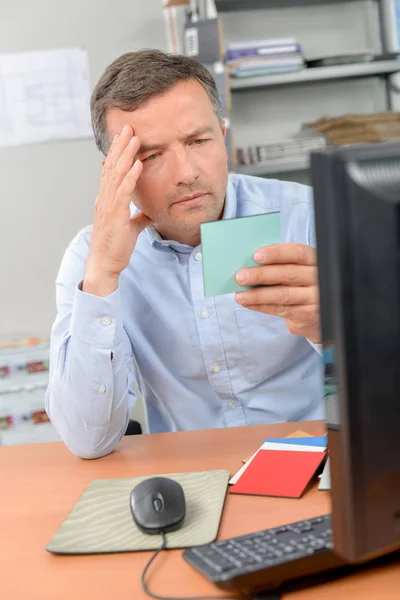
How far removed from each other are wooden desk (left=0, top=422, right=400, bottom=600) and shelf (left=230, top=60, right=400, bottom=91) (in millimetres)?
1826

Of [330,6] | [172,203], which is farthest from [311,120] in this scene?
[172,203]

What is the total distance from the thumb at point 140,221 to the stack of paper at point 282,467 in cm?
50

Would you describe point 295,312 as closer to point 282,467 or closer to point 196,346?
point 282,467

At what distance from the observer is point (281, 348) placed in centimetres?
144

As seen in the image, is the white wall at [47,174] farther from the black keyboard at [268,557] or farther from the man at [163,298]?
the black keyboard at [268,557]

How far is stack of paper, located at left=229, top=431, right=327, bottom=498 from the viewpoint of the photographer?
998 millimetres

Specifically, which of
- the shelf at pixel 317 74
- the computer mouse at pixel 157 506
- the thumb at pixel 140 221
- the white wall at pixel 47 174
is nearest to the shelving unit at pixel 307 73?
the shelf at pixel 317 74

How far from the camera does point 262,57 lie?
9.07 feet

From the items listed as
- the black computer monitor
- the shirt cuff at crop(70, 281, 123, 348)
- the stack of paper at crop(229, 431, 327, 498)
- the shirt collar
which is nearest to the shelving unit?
the shirt collar

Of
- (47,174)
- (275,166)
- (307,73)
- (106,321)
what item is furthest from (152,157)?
(47,174)

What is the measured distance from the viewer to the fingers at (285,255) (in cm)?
106

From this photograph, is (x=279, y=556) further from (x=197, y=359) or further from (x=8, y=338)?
(x=8, y=338)

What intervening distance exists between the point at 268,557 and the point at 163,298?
0.79 meters

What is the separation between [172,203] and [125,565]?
0.72m
